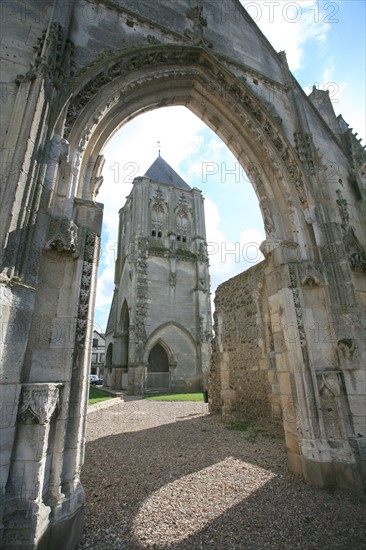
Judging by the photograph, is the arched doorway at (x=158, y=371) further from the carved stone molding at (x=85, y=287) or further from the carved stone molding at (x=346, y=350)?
the carved stone molding at (x=85, y=287)

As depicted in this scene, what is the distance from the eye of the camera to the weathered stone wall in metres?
6.72

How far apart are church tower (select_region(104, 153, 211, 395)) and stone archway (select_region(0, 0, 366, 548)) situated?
1484 centimetres

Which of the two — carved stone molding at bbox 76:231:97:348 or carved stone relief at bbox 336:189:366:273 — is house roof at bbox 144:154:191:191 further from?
carved stone molding at bbox 76:231:97:348

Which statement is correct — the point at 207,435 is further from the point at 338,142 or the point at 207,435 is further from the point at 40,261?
the point at 338,142

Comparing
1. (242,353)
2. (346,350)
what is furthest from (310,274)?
(242,353)

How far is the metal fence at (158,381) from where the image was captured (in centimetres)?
1834

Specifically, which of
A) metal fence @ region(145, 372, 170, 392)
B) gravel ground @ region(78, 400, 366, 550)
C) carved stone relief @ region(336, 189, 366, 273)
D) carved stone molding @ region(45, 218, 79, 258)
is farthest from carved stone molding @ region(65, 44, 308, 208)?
metal fence @ region(145, 372, 170, 392)

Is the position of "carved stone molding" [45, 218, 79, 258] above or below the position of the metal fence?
above

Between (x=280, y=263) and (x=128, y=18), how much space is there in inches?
175

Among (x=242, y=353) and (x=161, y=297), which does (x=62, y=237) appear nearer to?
(x=242, y=353)

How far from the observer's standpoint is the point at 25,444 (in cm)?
211

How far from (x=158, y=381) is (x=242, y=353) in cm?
1250

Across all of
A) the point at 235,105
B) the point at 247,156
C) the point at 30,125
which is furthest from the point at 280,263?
the point at 30,125

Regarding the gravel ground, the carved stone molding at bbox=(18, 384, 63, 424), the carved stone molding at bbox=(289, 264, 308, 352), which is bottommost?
the gravel ground
